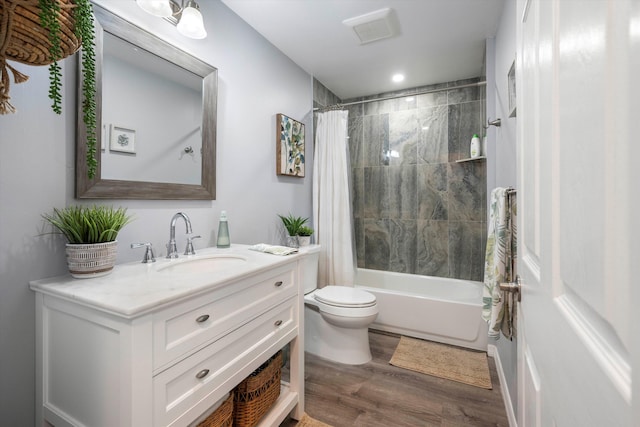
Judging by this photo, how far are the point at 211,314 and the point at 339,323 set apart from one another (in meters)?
1.33

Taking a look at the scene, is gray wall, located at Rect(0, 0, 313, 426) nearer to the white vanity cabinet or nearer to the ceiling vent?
the white vanity cabinet

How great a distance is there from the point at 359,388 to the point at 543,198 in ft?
5.85

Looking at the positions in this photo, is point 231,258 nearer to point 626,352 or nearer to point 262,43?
point 626,352

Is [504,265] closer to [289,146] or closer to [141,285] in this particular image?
[141,285]

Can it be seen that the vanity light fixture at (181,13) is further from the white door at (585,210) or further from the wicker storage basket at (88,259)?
the white door at (585,210)

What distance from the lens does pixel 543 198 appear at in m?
0.60

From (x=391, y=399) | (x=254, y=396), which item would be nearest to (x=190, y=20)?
(x=254, y=396)

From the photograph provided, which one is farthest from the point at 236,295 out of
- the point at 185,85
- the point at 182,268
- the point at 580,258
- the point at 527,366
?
the point at 185,85

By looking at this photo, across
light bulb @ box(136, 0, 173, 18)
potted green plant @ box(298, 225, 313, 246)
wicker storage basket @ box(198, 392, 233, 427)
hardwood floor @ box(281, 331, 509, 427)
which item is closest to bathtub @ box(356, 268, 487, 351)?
hardwood floor @ box(281, 331, 509, 427)

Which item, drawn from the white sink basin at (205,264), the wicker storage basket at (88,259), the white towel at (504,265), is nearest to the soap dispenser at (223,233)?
the white sink basin at (205,264)

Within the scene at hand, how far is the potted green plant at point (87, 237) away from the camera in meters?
1.04

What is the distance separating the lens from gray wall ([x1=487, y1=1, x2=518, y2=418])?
158cm

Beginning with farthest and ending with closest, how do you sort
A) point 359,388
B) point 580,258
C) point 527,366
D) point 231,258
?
point 359,388 → point 231,258 → point 527,366 → point 580,258

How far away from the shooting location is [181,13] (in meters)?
1.51
